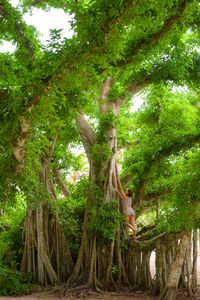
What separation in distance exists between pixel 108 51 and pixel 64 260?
5084 mm

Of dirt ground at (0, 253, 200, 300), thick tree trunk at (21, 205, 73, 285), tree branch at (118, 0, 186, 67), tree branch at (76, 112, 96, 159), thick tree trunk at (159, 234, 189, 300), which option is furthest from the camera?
tree branch at (76, 112, 96, 159)

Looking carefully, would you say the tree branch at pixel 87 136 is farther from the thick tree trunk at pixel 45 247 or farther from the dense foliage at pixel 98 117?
the thick tree trunk at pixel 45 247

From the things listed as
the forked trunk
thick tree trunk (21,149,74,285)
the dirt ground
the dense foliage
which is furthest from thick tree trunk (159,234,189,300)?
thick tree trunk (21,149,74,285)

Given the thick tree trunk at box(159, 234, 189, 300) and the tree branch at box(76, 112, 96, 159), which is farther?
the tree branch at box(76, 112, 96, 159)

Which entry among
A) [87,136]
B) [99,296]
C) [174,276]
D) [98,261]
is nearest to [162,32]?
[87,136]

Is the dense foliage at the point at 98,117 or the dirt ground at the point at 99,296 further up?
the dense foliage at the point at 98,117

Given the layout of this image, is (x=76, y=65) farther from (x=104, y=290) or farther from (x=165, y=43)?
(x=104, y=290)

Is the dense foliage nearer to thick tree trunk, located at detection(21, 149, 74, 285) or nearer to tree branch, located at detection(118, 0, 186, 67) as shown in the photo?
tree branch, located at detection(118, 0, 186, 67)

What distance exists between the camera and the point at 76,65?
3.04 meters

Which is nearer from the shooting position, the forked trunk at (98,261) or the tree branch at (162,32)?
the tree branch at (162,32)

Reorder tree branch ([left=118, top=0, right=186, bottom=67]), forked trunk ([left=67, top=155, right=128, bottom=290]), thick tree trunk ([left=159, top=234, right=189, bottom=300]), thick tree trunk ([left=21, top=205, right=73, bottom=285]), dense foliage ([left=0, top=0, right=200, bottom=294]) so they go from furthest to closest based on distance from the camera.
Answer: thick tree trunk ([left=21, top=205, right=73, bottom=285])
forked trunk ([left=67, top=155, right=128, bottom=290])
thick tree trunk ([left=159, top=234, right=189, bottom=300])
tree branch ([left=118, top=0, right=186, bottom=67])
dense foliage ([left=0, top=0, right=200, bottom=294])

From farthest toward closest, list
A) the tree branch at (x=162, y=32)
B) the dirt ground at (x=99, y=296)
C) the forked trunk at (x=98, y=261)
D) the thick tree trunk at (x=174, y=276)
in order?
the forked trunk at (x=98, y=261) → the dirt ground at (x=99, y=296) → the thick tree trunk at (x=174, y=276) → the tree branch at (x=162, y=32)

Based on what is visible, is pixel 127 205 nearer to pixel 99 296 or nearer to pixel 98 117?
pixel 99 296

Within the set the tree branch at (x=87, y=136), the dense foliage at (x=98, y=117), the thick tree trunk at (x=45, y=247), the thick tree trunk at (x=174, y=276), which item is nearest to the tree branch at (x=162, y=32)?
the dense foliage at (x=98, y=117)
